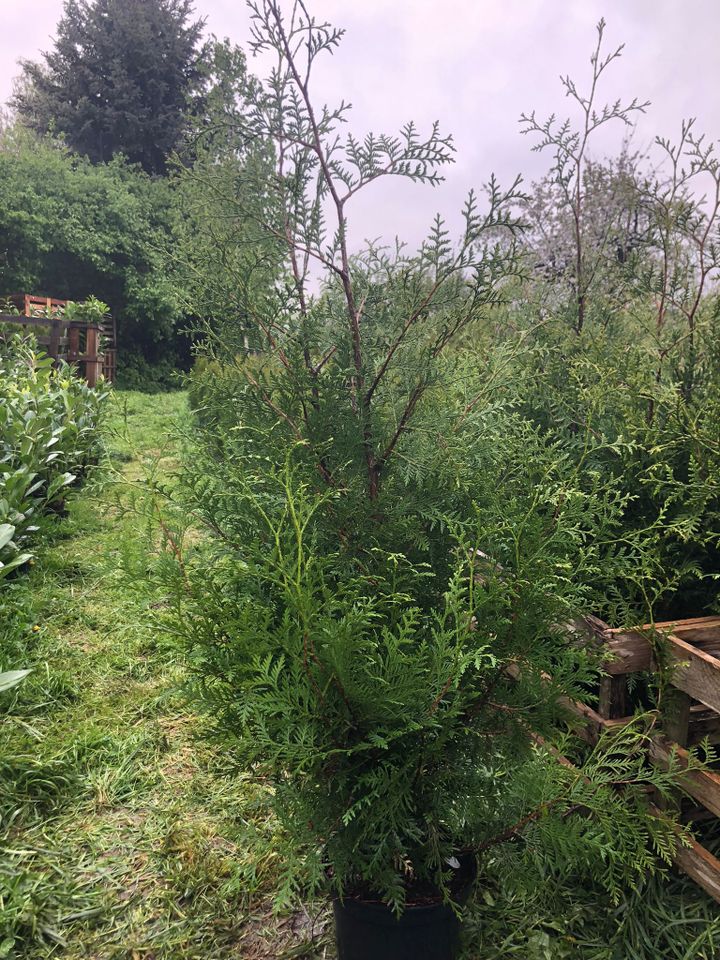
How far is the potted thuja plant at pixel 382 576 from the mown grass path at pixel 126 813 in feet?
0.83

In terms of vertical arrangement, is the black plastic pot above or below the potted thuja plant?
below

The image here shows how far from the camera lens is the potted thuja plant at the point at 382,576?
54.4 inches

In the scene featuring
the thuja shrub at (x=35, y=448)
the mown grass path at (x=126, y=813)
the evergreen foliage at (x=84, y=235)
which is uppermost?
the evergreen foliage at (x=84, y=235)

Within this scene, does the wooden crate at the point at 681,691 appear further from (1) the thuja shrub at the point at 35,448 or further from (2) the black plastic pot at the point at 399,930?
(1) the thuja shrub at the point at 35,448

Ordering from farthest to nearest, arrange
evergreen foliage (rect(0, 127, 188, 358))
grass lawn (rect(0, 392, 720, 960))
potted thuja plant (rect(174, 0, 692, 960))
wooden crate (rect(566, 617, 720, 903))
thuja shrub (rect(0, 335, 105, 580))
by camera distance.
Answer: evergreen foliage (rect(0, 127, 188, 358)) → thuja shrub (rect(0, 335, 105, 580)) → grass lawn (rect(0, 392, 720, 960)) → wooden crate (rect(566, 617, 720, 903)) → potted thuja plant (rect(174, 0, 692, 960))

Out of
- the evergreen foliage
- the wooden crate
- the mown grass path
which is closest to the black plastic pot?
the mown grass path

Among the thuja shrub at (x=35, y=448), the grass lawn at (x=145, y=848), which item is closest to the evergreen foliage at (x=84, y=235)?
the thuja shrub at (x=35, y=448)

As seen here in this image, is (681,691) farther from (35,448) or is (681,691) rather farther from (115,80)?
(115,80)

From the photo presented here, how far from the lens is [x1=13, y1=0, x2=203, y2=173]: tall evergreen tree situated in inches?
977

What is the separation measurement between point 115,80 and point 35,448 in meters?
25.2

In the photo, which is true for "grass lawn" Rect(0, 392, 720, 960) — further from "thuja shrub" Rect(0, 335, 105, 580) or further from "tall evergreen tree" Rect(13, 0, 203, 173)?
"tall evergreen tree" Rect(13, 0, 203, 173)

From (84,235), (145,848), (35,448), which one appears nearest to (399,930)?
(145,848)

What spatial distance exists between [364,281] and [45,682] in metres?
2.70

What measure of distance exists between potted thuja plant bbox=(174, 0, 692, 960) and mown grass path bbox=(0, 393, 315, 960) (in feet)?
0.83
